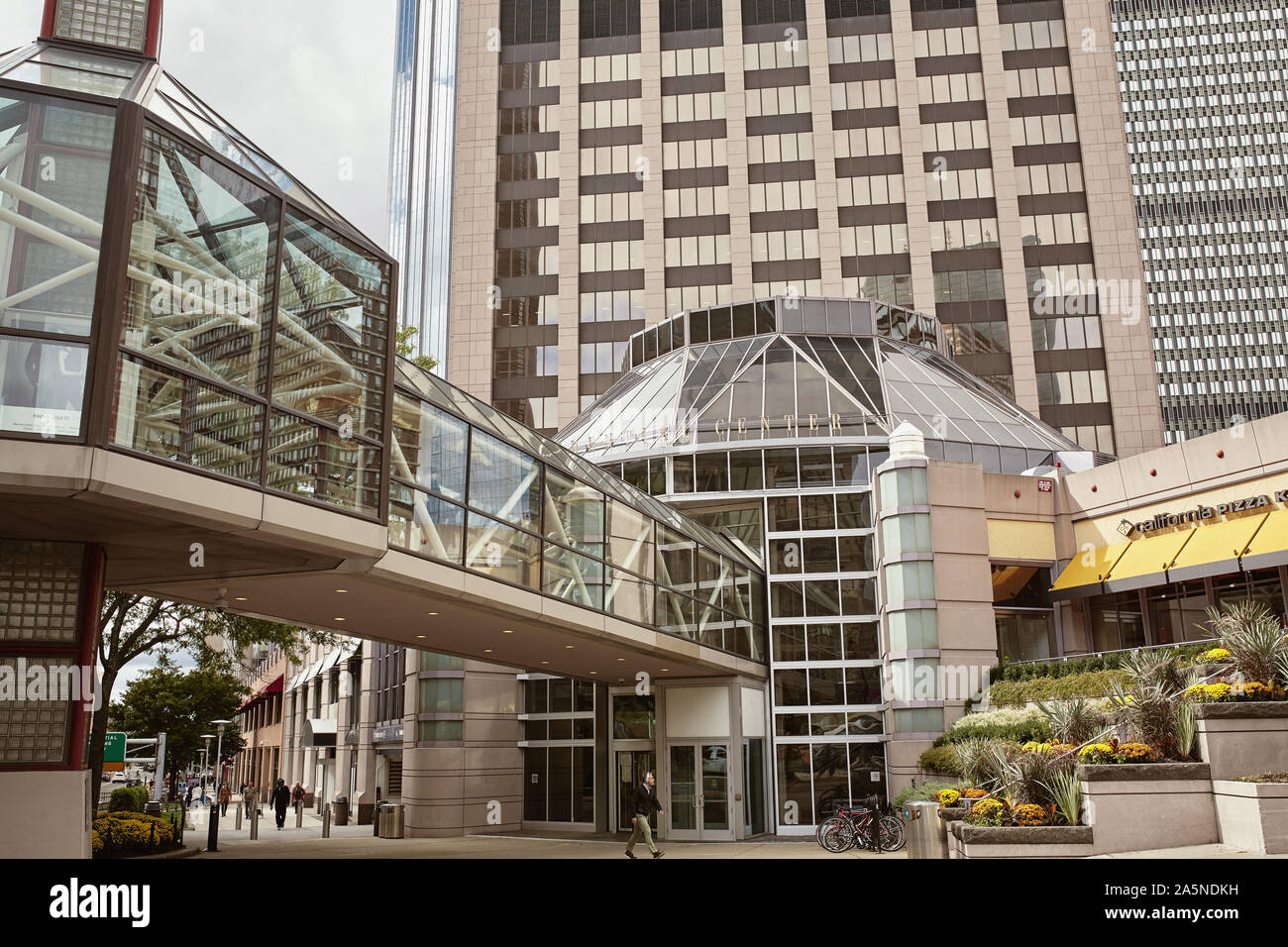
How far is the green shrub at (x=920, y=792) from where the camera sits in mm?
20375

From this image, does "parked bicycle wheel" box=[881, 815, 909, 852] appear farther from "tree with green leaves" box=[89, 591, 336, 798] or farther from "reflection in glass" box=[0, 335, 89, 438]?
"reflection in glass" box=[0, 335, 89, 438]

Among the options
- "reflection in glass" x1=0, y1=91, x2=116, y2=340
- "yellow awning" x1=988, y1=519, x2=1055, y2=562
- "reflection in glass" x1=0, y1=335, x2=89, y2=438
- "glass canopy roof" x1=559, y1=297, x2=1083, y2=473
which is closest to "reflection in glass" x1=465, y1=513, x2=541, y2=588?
"reflection in glass" x1=0, y1=335, x2=89, y2=438

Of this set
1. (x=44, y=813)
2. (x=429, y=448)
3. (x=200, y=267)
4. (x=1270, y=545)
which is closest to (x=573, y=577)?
(x=429, y=448)

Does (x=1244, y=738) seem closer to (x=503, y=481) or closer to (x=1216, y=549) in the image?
(x=503, y=481)

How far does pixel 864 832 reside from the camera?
2070 cm

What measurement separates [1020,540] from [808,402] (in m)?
7.50

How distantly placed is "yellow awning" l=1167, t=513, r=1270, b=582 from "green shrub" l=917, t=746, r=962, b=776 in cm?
688

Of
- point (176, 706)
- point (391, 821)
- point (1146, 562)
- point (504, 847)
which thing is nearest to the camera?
point (504, 847)

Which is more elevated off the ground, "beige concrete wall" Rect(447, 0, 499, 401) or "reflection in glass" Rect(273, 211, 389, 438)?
"beige concrete wall" Rect(447, 0, 499, 401)

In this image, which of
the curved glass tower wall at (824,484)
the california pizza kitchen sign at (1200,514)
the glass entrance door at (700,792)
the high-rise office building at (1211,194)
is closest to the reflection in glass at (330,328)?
→ the glass entrance door at (700,792)

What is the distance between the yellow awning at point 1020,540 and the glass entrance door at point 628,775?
1091cm

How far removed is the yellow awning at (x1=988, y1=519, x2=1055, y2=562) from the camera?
1106 inches

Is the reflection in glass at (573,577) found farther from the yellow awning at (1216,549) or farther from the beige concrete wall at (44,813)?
the yellow awning at (1216,549)

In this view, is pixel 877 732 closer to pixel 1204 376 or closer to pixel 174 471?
pixel 174 471
